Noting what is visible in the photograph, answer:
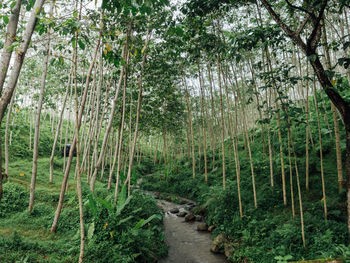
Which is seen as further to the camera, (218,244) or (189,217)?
(189,217)

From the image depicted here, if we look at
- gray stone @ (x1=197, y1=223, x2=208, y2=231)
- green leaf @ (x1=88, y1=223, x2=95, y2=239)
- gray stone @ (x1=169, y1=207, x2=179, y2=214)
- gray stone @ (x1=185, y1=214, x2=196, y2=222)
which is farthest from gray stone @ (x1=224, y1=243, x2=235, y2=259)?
gray stone @ (x1=169, y1=207, x2=179, y2=214)

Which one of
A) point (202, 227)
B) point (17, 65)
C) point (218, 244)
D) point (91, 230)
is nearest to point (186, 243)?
point (202, 227)

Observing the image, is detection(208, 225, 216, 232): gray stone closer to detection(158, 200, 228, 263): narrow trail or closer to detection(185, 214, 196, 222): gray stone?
detection(158, 200, 228, 263): narrow trail

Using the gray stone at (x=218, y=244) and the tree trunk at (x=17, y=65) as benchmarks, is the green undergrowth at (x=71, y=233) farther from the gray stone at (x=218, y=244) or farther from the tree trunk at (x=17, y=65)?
the tree trunk at (x=17, y=65)

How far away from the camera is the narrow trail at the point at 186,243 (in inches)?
267

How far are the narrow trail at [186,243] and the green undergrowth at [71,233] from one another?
56 cm

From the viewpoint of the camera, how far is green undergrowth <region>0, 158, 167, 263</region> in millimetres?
4801

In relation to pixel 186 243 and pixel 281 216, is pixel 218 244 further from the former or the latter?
pixel 281 216

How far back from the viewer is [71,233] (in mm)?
5941

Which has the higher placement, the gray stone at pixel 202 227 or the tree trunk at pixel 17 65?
the tree trunk at pixel 17 65

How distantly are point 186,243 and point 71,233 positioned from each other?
13.8ft

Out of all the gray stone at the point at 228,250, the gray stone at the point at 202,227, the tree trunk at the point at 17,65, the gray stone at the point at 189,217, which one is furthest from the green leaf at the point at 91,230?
the gray stone at the point at 189,217

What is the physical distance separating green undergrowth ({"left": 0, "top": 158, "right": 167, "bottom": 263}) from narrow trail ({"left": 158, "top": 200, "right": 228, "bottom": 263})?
56cm

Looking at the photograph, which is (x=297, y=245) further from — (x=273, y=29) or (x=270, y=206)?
(x=273, y=29)
